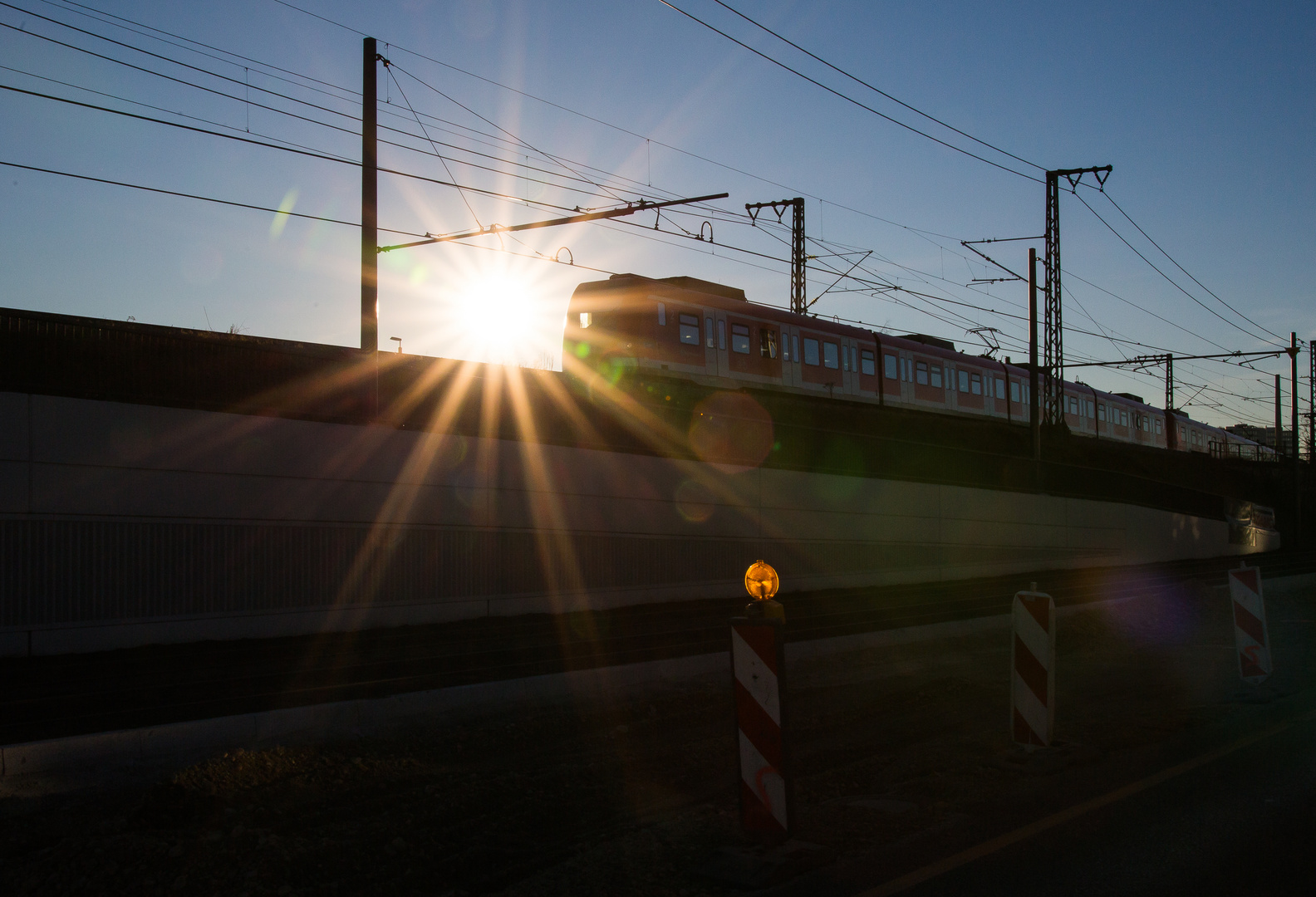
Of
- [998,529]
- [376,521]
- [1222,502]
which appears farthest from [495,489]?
[1222,502]

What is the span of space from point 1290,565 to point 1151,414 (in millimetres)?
20486

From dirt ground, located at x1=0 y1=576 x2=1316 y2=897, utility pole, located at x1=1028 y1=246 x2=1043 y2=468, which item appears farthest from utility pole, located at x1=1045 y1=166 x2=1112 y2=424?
dirt ground, located at x1=0 y1=576 x2=1316 y2=897

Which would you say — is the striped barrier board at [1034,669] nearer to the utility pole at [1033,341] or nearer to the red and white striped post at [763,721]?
the red and white striped post at [763,721]

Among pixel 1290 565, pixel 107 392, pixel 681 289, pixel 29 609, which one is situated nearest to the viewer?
pixel 29 609

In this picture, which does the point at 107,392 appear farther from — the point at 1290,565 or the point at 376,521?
the point at 1290,565

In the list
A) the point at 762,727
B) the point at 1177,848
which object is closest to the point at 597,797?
the point at 762,727

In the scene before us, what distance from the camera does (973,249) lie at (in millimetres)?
30984

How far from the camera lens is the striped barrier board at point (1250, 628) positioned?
10773mm

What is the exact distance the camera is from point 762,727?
17.7 ft

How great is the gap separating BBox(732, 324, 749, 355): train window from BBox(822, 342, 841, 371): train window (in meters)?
3.75

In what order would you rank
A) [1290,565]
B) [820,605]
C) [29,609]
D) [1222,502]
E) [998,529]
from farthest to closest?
[1222,502]
[1290,565]
[998,529]
[820,605]
[29,609]

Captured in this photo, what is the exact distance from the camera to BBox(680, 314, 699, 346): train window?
23.4m

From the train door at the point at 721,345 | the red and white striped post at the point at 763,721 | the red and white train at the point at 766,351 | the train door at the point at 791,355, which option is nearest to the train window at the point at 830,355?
the red and white train at the point at 766,351

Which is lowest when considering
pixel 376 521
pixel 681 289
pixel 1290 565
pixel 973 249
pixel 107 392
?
pixel 1290 565
